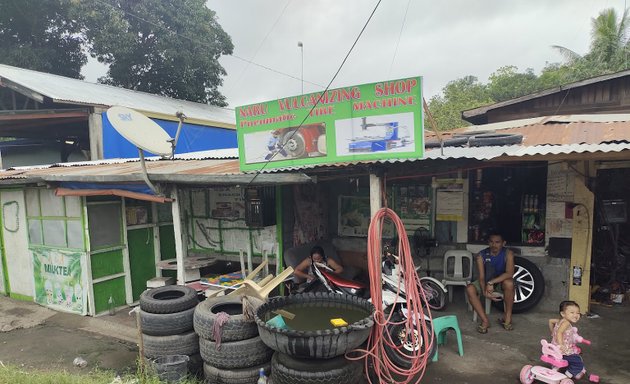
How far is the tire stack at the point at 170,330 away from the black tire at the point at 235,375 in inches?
19.1

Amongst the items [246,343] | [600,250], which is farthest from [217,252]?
[600,250]

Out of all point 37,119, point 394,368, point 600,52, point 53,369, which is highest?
point 600,52

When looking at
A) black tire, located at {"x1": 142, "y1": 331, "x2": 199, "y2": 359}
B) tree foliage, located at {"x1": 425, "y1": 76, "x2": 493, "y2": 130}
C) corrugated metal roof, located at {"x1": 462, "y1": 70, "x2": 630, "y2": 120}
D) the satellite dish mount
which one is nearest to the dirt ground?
black tire, located at {"x1": 142, "y1": 331, "x2": 199, "y2": 359}

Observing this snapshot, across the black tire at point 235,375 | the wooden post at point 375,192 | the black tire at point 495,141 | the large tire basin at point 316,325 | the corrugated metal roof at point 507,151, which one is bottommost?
the black tire at point 235,375

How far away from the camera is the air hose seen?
3.88 m

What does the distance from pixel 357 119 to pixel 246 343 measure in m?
2.60

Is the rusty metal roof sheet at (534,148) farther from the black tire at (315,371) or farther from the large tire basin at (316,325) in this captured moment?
the black tire at (315,371)

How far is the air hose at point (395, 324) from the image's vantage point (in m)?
3.88

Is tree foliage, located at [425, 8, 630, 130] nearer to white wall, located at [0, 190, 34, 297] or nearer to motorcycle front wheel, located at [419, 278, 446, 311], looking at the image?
motorcycle front wheel, located at [419, 278, 446, 311]

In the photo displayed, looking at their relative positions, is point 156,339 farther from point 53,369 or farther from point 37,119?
point 37,119

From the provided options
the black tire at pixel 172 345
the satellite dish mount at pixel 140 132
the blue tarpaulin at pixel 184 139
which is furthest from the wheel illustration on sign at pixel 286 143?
the blue tarpaulin at pixel 184 139

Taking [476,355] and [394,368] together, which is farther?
[476,355]

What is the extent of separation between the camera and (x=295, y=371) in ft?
11.6

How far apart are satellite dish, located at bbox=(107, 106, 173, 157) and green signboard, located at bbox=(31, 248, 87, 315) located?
240 cm
